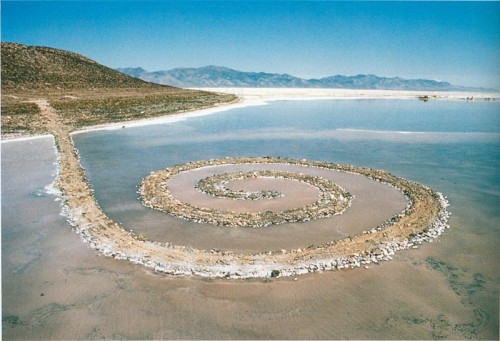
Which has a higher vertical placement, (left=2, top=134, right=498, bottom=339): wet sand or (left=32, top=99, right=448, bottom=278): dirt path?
(left=32, top=99, right=448, bottom=278): dirt path

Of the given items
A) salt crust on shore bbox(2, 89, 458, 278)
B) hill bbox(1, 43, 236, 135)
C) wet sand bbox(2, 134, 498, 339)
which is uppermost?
hill bbox(1, 43, 236, 135)

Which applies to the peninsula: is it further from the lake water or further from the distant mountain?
the distant mountain

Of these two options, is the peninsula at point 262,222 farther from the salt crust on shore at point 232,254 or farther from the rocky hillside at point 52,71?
the rocky hillside at point 52,71

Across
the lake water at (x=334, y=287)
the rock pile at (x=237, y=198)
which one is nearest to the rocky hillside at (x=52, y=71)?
the lake water at (x=334, y=287)

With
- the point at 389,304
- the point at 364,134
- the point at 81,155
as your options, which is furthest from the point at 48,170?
the point at 364,134

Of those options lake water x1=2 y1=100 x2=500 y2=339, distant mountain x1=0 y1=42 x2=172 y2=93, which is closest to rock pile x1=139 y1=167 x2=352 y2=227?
lake water x1=2 y1=100 x2=500 y2=339

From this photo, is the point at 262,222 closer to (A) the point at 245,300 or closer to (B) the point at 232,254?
(B) the point at 232,254
